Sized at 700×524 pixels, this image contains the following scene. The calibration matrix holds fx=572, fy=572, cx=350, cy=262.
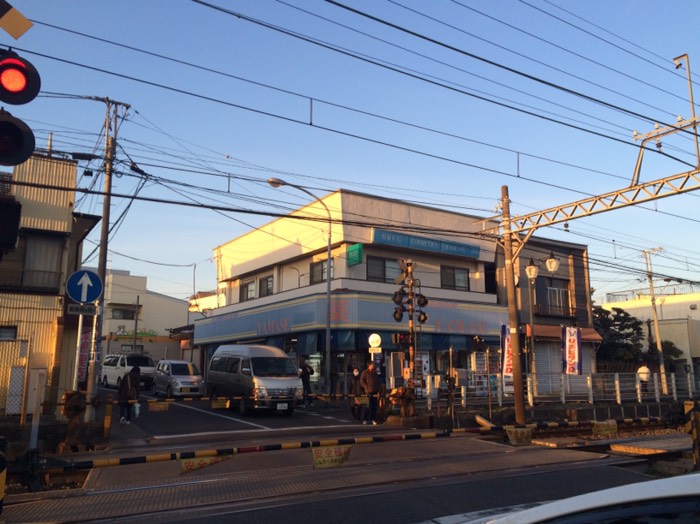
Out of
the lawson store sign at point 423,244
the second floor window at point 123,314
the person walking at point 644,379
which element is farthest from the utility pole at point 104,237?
the second floor window at point 123,314

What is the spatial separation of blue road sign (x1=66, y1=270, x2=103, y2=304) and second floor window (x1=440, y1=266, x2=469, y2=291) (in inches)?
849

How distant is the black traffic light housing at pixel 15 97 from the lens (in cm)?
546

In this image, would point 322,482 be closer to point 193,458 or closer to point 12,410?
point 193,458

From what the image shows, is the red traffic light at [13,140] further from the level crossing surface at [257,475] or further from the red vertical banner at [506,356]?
the red vertical banner at [506,356]

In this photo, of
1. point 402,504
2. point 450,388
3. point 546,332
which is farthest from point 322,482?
point 546,332

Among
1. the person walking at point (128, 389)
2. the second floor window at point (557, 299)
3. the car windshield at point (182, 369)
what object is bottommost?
the person walking at point (128, 389)

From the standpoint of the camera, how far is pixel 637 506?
2.17m

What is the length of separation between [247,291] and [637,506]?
37658 mm

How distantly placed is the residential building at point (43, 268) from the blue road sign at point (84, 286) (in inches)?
423

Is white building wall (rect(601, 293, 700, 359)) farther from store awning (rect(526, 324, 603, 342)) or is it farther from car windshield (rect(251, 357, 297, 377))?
car windshield (rect(251, 357, 297, 377))

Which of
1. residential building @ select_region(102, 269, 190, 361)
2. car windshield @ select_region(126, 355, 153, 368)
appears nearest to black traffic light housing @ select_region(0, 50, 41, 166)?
car windshield @ select_region(126, 355, 153, 368)

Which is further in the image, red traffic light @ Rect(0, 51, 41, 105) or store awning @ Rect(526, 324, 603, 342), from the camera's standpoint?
store awning @ Rect(526, 324, 603, 342)

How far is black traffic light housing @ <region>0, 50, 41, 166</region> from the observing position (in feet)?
17.9

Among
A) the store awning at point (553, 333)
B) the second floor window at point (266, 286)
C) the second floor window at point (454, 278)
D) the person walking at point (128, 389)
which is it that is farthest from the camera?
the second floor window at point (266, 286)
